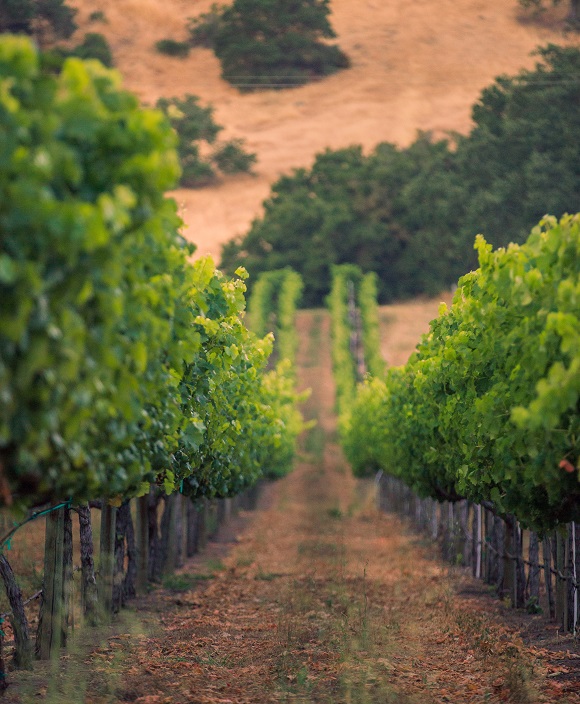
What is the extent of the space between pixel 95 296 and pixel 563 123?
188 feet

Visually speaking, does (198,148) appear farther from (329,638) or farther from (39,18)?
(329,638)

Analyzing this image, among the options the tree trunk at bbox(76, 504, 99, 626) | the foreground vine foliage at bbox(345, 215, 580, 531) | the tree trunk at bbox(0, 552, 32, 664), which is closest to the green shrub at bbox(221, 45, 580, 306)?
the foreground vine foliage at bbox(345, 215, 580, 531)

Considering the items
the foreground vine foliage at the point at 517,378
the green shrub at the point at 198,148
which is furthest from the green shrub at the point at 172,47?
the foreground vine foliage at the point at 517,378

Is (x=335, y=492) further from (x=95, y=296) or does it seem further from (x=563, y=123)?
(x=95, y=296)

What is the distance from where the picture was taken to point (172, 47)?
15700 cm

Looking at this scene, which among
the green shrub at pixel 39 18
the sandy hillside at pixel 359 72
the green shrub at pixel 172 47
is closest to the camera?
the green shrub at pixel 39 18

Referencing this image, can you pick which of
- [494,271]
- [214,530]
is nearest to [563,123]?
[214,530]

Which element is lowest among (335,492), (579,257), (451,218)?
(335,492)

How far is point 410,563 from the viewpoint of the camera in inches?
862

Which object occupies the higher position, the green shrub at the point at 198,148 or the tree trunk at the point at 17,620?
the green shrub at the point at 198,148

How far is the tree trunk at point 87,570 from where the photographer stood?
39.8 ft

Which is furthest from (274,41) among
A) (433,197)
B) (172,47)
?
(433,197)

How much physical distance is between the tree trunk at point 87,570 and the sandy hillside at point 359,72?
109098 millimetres

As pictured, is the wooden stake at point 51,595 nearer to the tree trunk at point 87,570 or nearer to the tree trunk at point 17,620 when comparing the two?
the tree trunk at point 17,620
